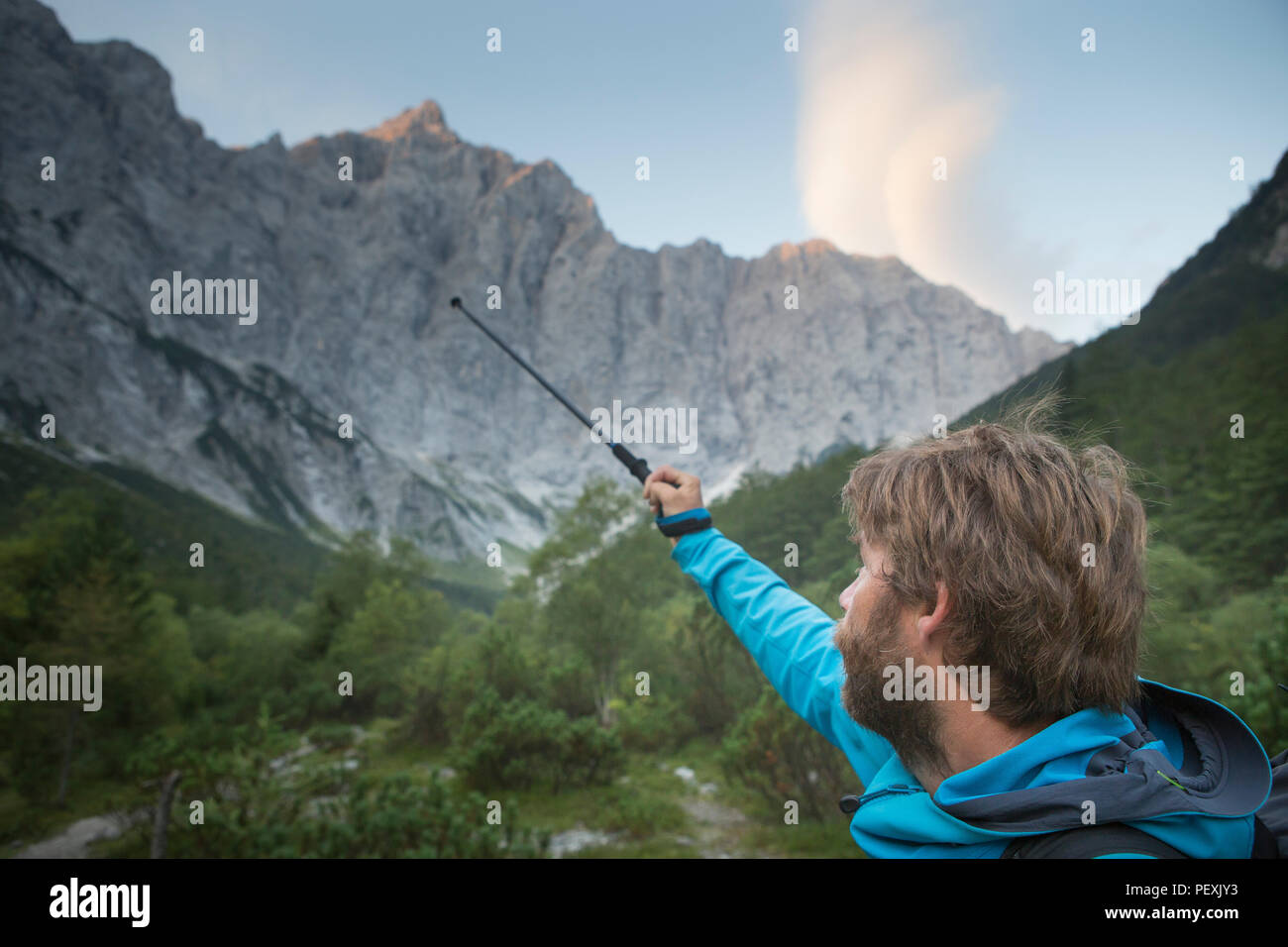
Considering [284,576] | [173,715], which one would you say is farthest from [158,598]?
[284,576]

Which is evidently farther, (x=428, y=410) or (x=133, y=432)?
(x=428, y=410)

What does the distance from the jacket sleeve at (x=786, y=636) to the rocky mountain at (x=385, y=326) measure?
100 m

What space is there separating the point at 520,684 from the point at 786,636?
12828 millimetres

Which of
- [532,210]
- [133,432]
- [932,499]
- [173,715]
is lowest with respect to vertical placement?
[173,715]

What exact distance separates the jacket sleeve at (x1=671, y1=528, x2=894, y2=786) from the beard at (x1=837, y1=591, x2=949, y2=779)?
30 centimetres

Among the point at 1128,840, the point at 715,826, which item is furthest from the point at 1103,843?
the point at 715,826

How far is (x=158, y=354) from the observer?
112 m

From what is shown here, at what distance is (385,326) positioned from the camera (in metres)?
164

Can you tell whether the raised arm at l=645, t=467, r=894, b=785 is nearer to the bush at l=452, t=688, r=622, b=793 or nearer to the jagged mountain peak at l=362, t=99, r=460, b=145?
A: the bush at l=452, t=688, r=622, b=793

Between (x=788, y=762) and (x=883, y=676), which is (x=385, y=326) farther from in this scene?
(x=883, y=676)

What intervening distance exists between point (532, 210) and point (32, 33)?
11110 cm
